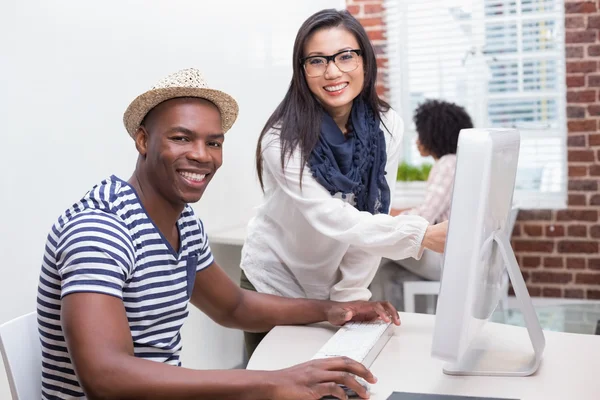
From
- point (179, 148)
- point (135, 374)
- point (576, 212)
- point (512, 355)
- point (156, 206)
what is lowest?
point (576, 212)

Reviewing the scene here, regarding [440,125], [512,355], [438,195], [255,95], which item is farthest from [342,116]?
[440,125]

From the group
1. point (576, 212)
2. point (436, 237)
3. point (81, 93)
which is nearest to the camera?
point (436, 237)

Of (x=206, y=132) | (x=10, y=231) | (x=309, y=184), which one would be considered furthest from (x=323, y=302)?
(x=10, y=231)

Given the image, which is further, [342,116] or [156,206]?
[342,116]

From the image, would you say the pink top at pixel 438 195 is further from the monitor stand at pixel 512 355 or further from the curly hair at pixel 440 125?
the monitor stand at pixel 512 355

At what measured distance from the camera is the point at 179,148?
137 cm

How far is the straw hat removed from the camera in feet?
4.46

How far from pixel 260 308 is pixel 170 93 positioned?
1.86 ft

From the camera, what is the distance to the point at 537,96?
13.8 feet

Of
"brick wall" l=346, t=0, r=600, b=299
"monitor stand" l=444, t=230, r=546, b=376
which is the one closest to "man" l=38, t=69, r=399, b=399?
"monitor stand" l=444, t=230, r=546, b=376

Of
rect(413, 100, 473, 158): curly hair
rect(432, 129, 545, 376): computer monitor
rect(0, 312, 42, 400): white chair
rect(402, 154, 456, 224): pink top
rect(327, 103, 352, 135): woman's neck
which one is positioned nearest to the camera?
rect(432, 129, 545, 376): computer monitor

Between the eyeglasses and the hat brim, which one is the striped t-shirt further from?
the eyeglasses

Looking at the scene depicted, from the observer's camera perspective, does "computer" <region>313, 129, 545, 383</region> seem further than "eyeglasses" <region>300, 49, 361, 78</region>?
No

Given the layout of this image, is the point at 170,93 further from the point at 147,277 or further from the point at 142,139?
the point at 147,277
